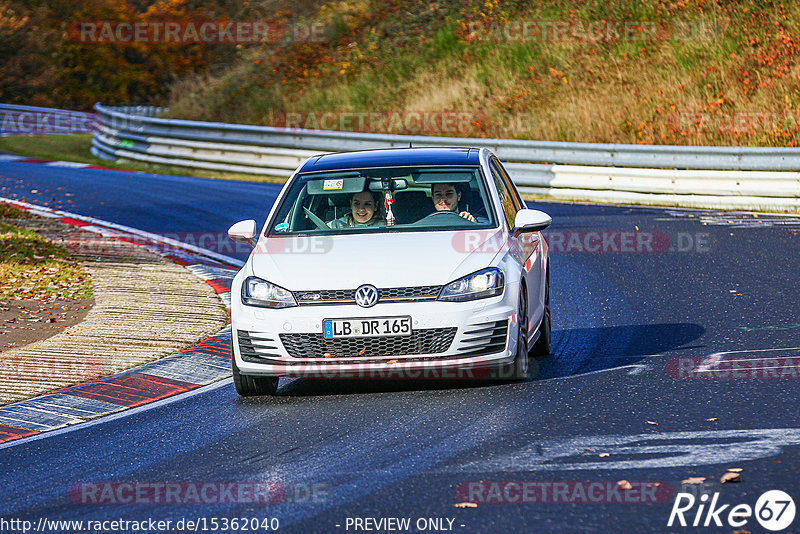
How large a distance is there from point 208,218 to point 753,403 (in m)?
12.9

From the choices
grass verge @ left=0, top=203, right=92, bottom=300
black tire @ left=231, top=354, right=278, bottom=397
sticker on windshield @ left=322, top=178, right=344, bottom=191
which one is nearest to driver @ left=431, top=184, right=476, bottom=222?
sticker on windshield @ left=322, top=178, right=344, bottom=191

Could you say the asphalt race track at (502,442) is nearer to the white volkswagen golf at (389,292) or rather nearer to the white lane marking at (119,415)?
the white lane marking at (119,415)

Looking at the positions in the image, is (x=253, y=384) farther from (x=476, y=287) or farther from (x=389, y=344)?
(x=476, y=287)

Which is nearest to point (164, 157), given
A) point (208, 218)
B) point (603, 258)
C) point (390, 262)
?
point (208, 218)

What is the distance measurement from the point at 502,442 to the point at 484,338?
4.22ft

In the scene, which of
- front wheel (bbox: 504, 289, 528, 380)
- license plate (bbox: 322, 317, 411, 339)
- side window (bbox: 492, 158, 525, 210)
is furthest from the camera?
side window (bbox: 492, 158, 525, 210)

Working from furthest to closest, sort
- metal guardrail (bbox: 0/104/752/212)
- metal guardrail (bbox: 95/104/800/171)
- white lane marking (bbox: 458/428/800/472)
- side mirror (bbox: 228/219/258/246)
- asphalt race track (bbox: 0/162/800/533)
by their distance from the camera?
metal guardrail (bbox: 95/104/800/171), metal guardrail (bbox: 0/104/752/212), side mirror (bbox: 228/219/258/246), white lane marking (bbox: 458/428/800/472), asphalt race track (bbox: 0/162/800/533)

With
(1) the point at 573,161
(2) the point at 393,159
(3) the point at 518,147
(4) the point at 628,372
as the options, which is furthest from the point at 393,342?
(3) the point at 518,147

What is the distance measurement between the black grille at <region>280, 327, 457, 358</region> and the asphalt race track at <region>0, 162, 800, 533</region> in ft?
1.16

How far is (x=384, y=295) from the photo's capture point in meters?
7.92

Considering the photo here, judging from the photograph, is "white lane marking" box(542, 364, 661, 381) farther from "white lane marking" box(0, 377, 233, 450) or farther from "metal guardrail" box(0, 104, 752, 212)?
"metal guardrail" box(0, 104, 752, 212)

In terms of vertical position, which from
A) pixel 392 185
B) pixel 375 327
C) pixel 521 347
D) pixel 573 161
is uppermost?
pixel 392 185

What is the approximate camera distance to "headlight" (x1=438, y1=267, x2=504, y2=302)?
7.98m

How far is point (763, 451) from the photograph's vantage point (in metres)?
6.31
